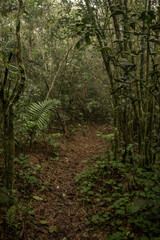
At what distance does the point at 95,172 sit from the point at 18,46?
295 cm

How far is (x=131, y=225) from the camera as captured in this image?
2.20 meters

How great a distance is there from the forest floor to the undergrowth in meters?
0.16

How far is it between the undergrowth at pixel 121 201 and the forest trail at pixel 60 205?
16 centimetres

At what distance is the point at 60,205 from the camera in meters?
3.04

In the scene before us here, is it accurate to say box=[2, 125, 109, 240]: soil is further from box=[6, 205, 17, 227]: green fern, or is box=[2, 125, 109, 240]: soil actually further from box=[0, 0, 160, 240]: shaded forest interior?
box=[6, 205, 17, 227]: green fern

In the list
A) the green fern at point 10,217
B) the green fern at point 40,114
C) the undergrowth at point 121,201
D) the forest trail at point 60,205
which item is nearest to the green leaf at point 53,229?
the forest trail at point 60,205

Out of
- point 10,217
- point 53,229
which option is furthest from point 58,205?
point 10,217

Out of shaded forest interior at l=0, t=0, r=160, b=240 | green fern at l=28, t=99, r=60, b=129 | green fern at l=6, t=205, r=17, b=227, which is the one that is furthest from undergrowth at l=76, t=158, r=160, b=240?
green fern at l=28, t=99, r=60, b=129

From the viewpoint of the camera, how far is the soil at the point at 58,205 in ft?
7.68

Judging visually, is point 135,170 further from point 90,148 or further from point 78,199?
point 90,148

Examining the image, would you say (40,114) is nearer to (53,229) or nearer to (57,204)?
(57,204)

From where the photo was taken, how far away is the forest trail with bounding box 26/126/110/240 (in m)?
2.37

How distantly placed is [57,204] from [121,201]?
1.15 meters

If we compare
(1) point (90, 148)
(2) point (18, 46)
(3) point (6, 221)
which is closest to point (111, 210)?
(3) point (6, 221)
